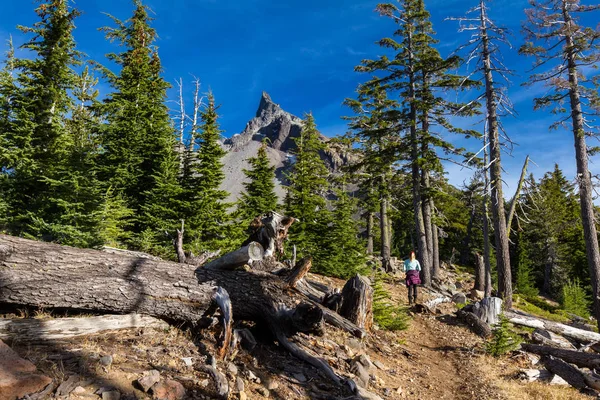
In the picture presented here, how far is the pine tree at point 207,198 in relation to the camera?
15.3 m

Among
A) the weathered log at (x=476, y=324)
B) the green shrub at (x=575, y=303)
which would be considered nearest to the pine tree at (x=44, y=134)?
the weathered log at (x=476, y=324)

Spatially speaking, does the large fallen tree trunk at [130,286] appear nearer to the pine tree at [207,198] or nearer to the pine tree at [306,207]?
the pine tree at [207,198]

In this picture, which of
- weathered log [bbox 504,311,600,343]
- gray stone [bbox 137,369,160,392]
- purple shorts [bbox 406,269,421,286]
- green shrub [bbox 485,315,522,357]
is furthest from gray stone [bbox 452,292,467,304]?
gray stone [bbox 137,369,160,392]

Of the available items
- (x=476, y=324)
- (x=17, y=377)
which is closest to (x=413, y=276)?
(x=476, y=324)

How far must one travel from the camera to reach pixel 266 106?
497 feet

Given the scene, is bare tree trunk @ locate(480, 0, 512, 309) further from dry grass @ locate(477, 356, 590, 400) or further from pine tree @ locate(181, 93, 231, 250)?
pine tree @ locate(181, 93, 231, 250)

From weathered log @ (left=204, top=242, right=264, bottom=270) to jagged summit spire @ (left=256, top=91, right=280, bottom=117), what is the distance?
148 meters

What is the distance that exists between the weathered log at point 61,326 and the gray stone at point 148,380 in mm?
1460

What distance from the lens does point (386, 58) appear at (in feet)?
62.8

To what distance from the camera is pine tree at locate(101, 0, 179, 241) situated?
1590 cm

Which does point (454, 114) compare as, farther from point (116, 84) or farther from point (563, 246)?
point (563, 246)

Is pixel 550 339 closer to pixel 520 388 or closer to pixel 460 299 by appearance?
pixel 520 388

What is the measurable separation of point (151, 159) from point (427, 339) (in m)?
15.1

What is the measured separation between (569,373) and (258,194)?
15367 millimetres
